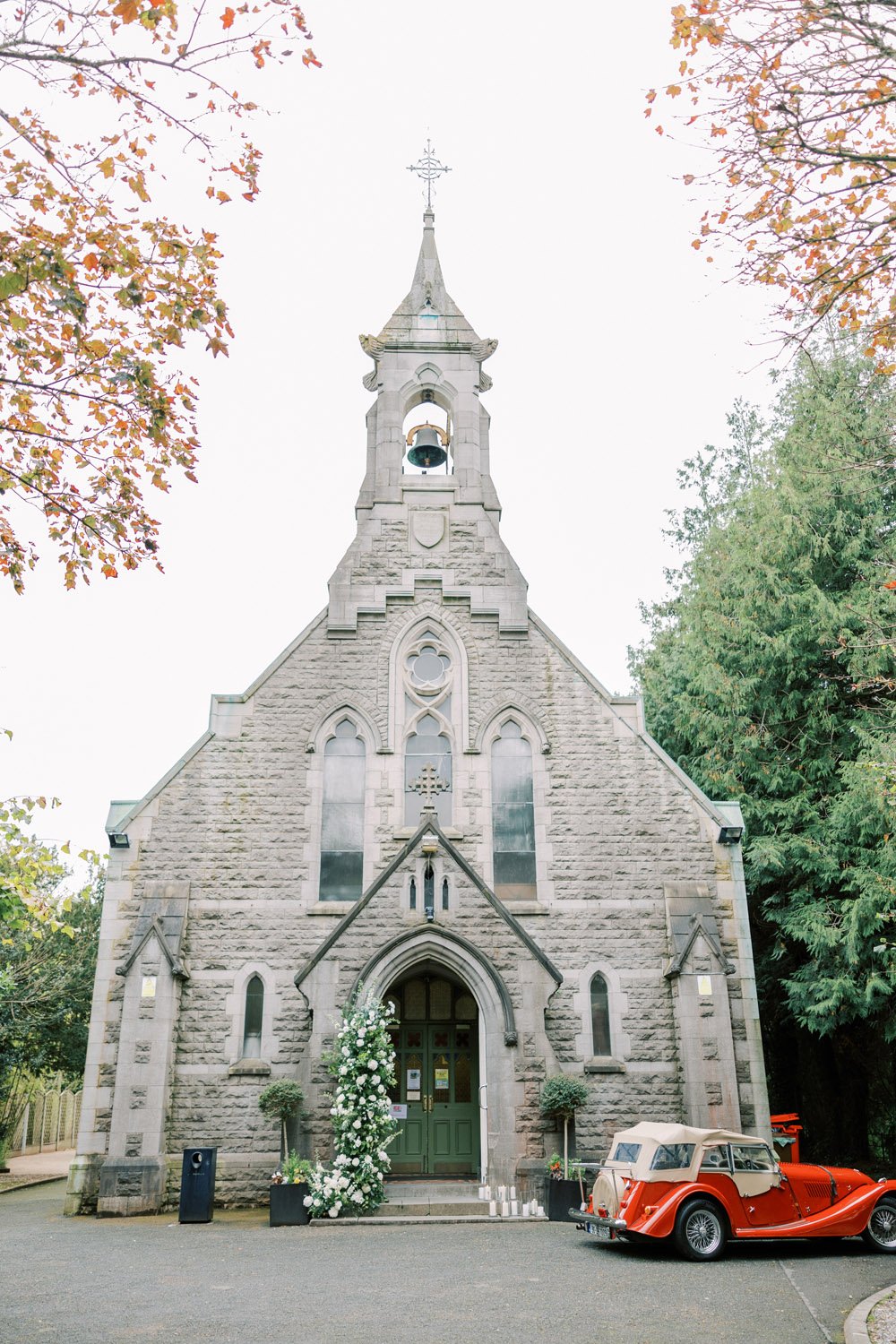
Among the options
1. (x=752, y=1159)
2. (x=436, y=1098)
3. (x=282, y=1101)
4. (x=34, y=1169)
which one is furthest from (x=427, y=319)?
(x=34, y=1169)

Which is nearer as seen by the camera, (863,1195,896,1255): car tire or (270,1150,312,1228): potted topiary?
(863,1195,896,1255): car tire

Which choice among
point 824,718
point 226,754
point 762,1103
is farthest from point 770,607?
point 226,754

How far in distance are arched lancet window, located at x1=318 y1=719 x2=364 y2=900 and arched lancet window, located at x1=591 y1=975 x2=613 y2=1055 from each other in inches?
153

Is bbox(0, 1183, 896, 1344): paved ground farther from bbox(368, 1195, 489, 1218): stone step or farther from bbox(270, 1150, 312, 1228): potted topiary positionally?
bbox(368, 1195, 489, 1218): stone step

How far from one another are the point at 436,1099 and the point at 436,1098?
3cm

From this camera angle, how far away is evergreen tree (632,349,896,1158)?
694 inches

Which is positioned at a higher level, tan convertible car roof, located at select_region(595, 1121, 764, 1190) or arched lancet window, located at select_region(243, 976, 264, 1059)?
arched lancet window, located at select_region(243, 976, 264, 1059)

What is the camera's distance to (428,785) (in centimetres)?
1677

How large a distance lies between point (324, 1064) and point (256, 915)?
273cm

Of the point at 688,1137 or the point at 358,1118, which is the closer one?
the point at 688,1137

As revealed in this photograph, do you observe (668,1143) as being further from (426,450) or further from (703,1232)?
(426,450)

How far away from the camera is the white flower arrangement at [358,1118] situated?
13617mm

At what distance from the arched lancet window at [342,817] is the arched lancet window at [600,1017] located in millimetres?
3882

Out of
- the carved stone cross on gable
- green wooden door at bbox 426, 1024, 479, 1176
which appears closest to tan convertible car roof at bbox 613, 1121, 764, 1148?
green wooden door at bbox 426, 1024, 479, 1176
